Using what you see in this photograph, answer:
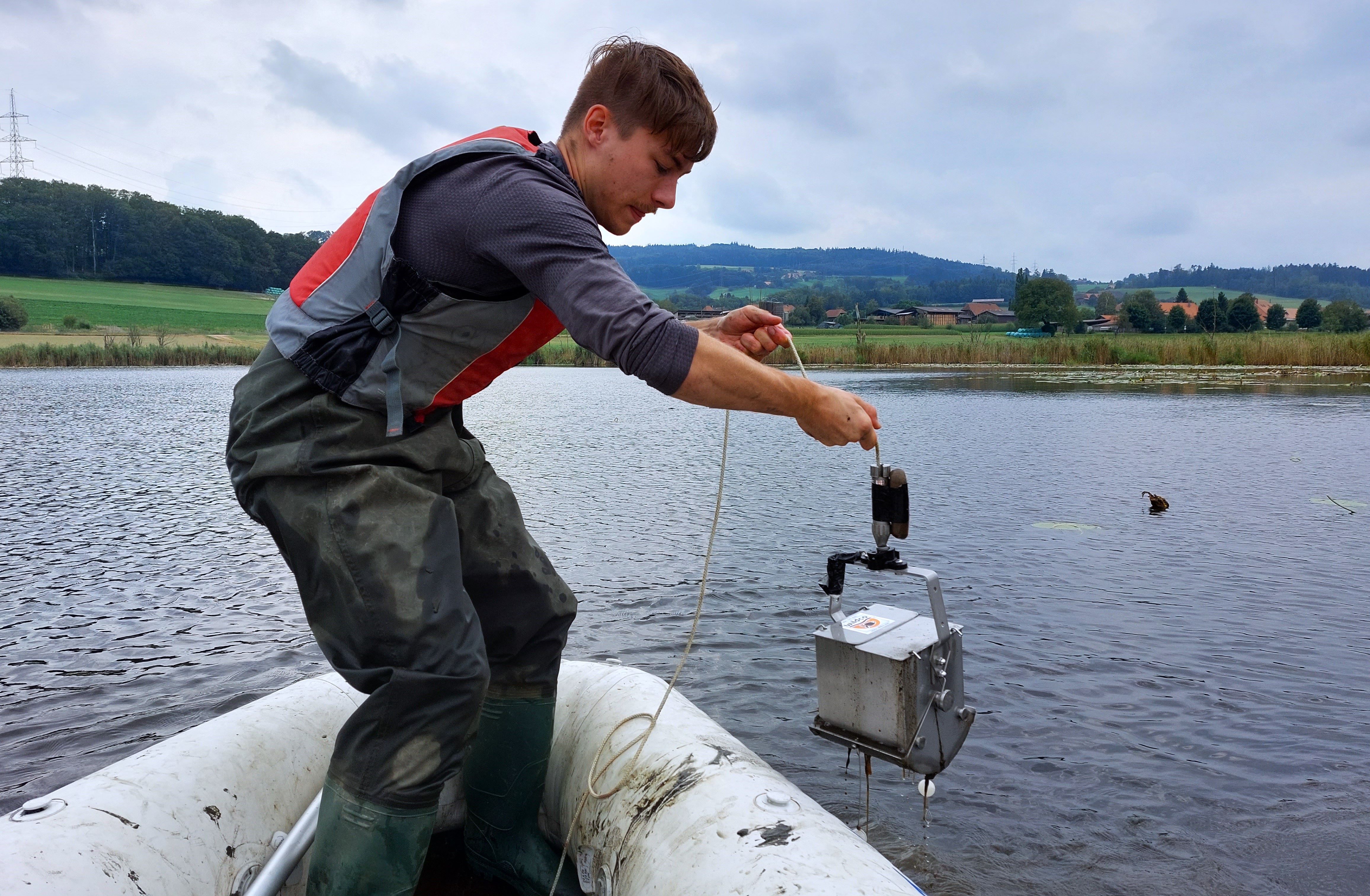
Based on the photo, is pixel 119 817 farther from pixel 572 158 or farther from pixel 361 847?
pixel 572 158

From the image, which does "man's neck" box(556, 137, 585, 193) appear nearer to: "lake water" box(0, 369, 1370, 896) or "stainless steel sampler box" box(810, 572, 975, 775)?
"stainless steel sampler box" box(810, 572, 975, 775)

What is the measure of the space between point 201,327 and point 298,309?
73.7m

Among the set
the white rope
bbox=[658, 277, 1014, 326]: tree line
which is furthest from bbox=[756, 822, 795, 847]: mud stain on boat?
bbox=[658, 277, 1014, 326]: tree line

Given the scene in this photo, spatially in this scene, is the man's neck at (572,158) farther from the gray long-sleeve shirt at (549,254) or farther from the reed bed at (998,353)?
the reed bed at (998,353)

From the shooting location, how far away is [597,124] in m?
2.50

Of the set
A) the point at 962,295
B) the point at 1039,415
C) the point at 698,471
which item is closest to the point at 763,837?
the point at 698,471

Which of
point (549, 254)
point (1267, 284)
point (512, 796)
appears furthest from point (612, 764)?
point (1267, 284)

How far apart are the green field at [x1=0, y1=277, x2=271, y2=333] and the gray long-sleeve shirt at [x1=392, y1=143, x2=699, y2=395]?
226 ft

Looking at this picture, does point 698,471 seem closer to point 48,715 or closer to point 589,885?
point 48,715

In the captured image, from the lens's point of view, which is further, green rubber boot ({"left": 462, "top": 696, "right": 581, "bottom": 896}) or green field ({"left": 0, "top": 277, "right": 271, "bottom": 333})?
green field ({"left": 0, "top": 277, "right": 271, "bottom": 333})

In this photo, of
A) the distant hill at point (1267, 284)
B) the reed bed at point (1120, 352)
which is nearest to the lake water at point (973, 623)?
the reed bed at point (1120, 352)

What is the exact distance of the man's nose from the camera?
260 cm

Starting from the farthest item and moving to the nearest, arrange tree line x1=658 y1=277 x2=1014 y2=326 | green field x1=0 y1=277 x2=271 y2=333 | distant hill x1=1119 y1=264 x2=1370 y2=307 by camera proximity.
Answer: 1. distant hill x1=1119 y1=264 x2=1370 y2=307
2. tree line x1=658 y1=277 x2=1014 y2=326
3. green field x1=0 y1=277 x2=271 y2=333

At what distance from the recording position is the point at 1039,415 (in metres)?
23.7
